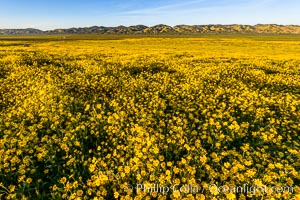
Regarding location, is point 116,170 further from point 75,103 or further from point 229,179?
point 75,103

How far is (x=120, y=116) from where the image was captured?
7.25 meters

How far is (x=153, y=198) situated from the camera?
412 centimetres

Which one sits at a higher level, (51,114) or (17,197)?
(51,114)

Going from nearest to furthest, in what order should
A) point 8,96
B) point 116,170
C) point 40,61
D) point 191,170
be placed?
point 191,170, point 116,170, point 8,96, point 40,61

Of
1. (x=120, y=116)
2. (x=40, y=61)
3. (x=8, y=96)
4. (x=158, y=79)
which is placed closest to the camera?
(x=120, y=116)

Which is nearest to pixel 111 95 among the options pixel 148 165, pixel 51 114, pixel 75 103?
pixel 75 103

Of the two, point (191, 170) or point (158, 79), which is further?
point (158, 79)

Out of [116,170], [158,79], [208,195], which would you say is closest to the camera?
[208,195]

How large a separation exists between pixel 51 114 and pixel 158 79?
759 cm

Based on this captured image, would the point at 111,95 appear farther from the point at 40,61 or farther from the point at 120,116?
the point at 40,61

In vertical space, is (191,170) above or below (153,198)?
above

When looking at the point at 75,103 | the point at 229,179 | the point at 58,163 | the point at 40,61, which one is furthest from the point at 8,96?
the point at 40,61

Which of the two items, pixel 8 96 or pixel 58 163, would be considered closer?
pixel 58 163

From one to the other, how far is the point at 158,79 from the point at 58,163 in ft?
30.6
